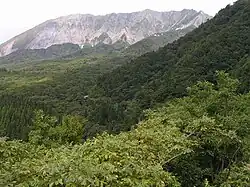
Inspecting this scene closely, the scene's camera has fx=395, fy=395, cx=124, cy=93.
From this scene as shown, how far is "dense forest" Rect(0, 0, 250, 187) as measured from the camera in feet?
39.1

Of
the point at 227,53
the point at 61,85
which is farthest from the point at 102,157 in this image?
the point at 61,85

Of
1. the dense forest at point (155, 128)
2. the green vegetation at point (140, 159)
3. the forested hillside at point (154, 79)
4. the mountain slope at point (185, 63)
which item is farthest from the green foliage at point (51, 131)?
the mountain slope at point (185, 63)

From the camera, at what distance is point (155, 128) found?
19.3 m

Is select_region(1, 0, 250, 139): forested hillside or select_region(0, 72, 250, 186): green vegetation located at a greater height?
select_region(0, 72, 250, 186): green vegetation

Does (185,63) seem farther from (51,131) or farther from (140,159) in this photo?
(140,159)

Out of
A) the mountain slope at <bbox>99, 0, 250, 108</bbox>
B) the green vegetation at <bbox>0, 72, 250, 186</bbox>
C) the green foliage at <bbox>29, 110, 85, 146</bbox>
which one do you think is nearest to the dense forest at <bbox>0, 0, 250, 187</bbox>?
the green vegetation at <bbox>0, 72, 250, 186</bbox>

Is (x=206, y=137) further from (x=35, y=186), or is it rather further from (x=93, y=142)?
(x=35, y=186)

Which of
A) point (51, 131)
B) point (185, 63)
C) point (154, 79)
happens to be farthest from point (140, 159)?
point (154, 79)

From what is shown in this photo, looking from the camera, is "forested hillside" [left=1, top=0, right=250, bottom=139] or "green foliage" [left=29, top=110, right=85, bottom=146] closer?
"green foliage" [left=29, top=110, right=85, bottom=146]

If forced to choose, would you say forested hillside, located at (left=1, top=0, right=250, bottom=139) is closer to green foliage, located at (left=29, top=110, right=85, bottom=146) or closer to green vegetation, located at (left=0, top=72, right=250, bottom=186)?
green foliage, located at (left=29, top=110, right=85, bottom=146)

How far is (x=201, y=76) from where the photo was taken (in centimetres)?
9862

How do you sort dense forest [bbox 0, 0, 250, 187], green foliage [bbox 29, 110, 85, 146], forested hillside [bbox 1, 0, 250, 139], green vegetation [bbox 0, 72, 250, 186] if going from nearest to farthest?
1. green vegetation [bbox 0, 72, 250, 186]
2. dense forest [bbox 0, 0, 250, 187]
3. green foliage [bbox 29, 110, 85, 146]
4. forested hillside [bbox 1, 0, 250, 139]

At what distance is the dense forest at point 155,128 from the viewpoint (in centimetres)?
1191

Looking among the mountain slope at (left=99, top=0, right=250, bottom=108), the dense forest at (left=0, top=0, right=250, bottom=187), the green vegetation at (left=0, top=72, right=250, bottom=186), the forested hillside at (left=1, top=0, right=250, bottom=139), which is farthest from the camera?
the mountain slope at (left=99, top=0, right=250, bottom=108)
